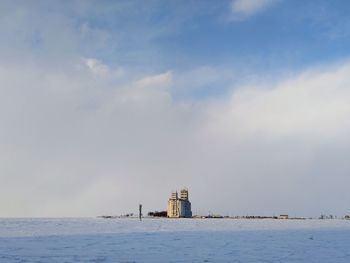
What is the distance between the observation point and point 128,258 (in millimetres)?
29344

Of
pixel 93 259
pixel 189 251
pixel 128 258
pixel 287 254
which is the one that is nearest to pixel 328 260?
pixel 287 254

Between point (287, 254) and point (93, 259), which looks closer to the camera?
point (93, 259)

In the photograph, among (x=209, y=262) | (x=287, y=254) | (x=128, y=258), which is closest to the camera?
(x=209, y=262)

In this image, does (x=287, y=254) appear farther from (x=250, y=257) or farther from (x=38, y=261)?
(x=38, y=261)

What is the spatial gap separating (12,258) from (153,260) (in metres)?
8.80

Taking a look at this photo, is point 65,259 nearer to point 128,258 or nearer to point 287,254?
point 128,258

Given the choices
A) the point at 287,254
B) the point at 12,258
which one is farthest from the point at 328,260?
the point at 12,258

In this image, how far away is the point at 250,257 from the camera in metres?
30.3

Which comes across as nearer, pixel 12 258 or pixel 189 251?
pixel 12 258

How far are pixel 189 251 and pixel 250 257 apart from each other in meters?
5.73

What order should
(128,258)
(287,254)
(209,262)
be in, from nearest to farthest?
1. (209,262)
2. (128,258)
3. (287,254)

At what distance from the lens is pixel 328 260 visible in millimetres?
28625

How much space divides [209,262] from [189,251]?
7463 millimetres

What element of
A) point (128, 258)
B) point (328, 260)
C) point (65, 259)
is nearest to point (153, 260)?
point (128, 258)
